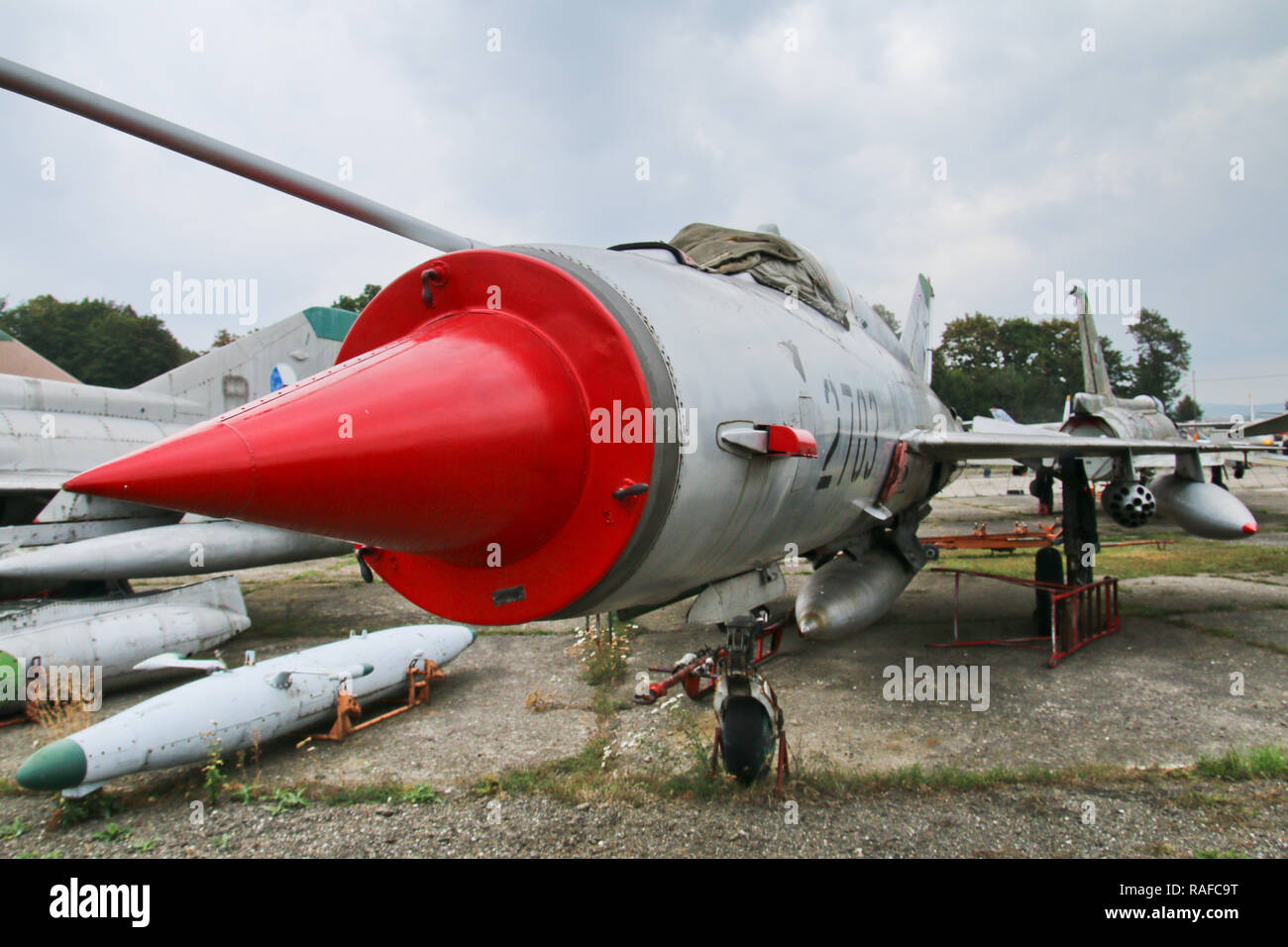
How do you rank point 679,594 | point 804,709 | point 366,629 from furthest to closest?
point 366,629, point 804,709, point 679,594

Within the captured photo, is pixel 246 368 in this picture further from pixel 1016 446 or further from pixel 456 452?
pixel 456 452

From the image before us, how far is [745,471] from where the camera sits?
8.13 ft

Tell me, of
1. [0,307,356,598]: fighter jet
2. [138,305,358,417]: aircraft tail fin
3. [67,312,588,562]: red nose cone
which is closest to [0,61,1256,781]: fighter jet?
[67,312,588,562]: red nose cone

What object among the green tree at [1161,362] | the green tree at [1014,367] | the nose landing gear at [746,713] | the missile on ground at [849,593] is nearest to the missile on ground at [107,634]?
the nose landing gear at [746,713]

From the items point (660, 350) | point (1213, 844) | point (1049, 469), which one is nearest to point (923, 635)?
point (1049, 469)

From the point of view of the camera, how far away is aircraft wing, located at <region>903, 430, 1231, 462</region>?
214 inches

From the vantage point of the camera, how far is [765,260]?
414 cm

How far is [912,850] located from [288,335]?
11331 millimetres

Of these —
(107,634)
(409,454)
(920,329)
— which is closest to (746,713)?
(409,454)

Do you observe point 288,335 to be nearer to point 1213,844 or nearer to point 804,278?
point 804,278

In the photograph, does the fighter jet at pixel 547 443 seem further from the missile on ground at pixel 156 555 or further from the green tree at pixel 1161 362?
the green tree at pixel 1161 362

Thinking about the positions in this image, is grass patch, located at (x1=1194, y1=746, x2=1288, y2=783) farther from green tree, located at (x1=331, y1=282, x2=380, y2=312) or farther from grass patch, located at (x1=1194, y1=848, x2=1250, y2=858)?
green tree, located at (x1=331, y1=282, x2=380, y2=312)

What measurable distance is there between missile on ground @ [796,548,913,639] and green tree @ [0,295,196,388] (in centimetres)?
3482

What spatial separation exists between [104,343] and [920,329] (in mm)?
37826
